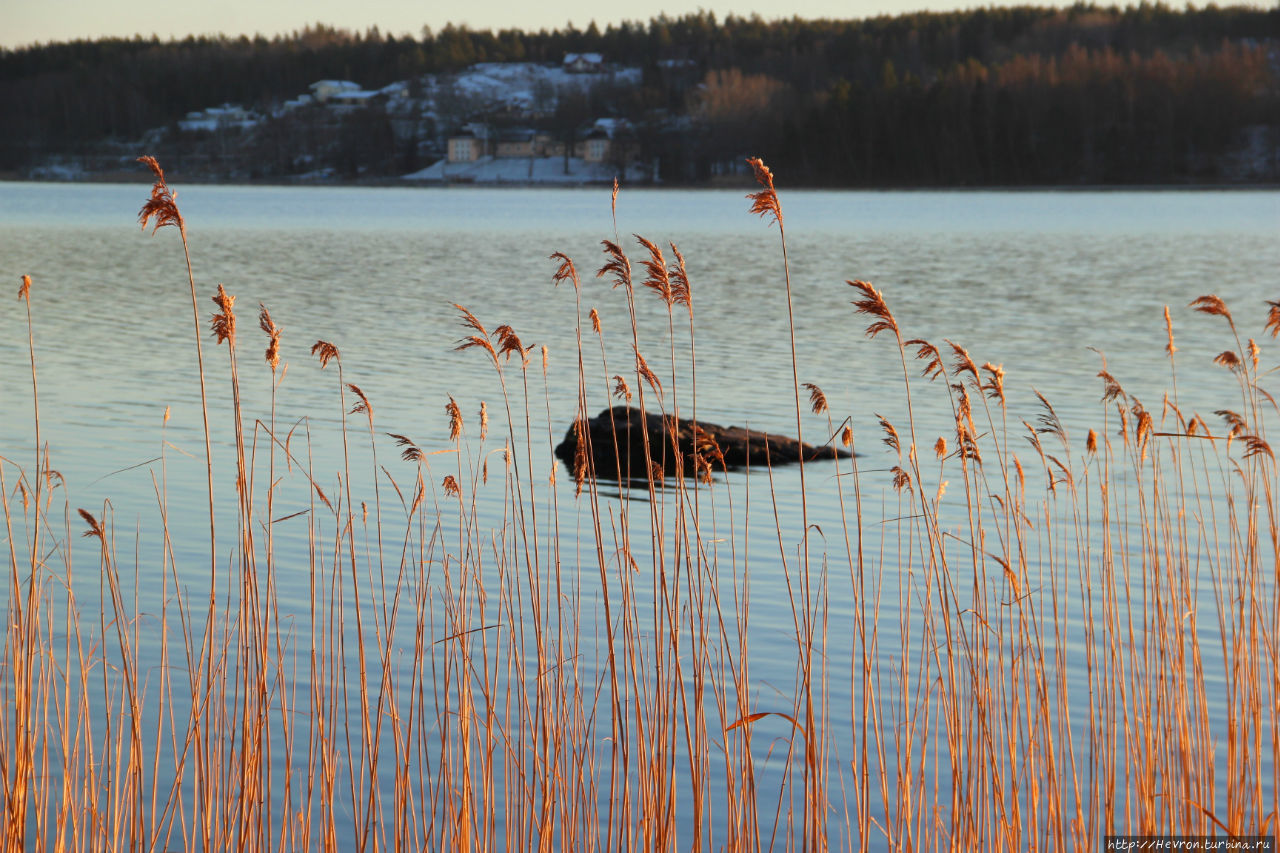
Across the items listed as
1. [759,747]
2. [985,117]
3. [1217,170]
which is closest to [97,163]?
[985,117]

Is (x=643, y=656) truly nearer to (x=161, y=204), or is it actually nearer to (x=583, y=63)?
(x=161, y=204)

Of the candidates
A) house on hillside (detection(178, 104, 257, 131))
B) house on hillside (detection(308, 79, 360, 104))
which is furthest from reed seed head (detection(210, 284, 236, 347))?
house on hillside (detection(308, 79, 360, 104))

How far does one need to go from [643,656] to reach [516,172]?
11668 centimetres

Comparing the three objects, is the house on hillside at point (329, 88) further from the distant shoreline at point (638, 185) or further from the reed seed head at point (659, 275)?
the reed seed head at point (659, 275)

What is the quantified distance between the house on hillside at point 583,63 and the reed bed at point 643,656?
496 feet

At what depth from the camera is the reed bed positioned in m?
3.26

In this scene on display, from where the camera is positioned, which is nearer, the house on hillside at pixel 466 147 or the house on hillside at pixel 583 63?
the house on hillside at pixel 466 147

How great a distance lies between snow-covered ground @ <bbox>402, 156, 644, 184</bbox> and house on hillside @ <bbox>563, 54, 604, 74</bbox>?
38.1 m

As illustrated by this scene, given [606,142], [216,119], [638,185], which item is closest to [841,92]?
[638,185]

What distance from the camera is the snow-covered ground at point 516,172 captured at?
11175 cm

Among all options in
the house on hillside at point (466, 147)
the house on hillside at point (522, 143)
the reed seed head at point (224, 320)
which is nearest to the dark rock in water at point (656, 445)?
the reed seed head at point (224, 320)

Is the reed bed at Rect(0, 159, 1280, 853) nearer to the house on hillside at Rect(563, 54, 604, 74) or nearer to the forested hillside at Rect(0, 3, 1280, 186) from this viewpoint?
the forested hillside at Rect(0, 3, 1280, 186)

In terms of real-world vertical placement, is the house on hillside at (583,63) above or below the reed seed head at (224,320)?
above

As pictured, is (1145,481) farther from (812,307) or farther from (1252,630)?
(812,307)
